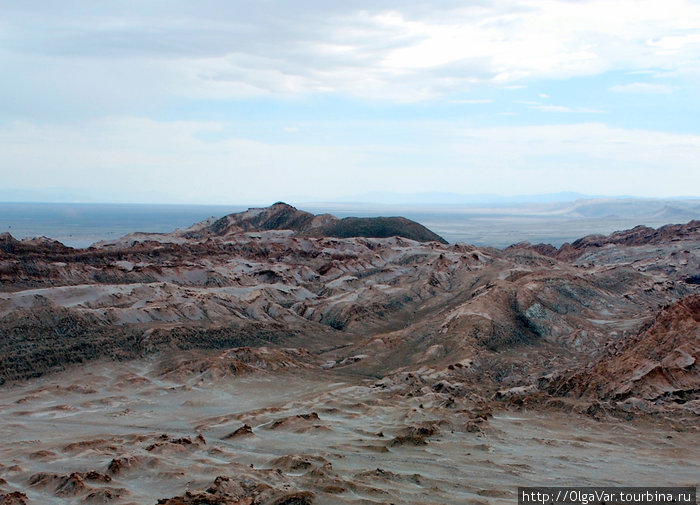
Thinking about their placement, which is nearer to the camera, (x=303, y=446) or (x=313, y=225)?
(x=303, y=446)

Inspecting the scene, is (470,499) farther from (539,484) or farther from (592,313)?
(592,313)

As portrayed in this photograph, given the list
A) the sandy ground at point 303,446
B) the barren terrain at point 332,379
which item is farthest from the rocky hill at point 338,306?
the sandy ground at point 303,446

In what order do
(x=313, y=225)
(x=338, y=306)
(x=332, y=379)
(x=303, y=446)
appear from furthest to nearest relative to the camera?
(x=313, y=225) < (x=338, y=306) < (x=332, y=379) < (x=303, y=446)

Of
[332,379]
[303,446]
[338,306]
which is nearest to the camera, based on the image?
[303,446]

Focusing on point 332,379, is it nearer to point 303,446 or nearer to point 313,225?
point 303,446

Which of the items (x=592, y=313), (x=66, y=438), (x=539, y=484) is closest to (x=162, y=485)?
(x=66, y=438)

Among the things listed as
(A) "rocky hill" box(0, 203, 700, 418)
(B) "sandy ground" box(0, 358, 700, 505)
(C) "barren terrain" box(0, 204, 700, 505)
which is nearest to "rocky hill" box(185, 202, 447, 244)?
(A) "rocky hill" box(0, 203, 700, 418)

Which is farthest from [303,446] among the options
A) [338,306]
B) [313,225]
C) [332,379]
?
[313,225]

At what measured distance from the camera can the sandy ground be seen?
18.1m

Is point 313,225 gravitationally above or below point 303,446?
above

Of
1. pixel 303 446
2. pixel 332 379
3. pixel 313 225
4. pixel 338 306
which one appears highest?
pixel 313 225

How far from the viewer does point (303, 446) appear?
22953mm

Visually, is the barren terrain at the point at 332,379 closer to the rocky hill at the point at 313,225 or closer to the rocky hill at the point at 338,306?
the rocky hill at the point at 338,306

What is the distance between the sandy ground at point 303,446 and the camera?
1806 cm
